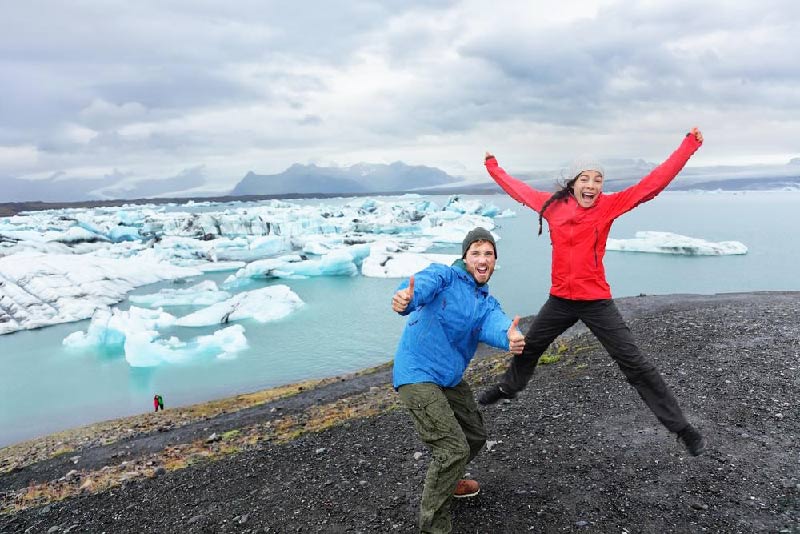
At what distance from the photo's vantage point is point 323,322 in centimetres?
1886

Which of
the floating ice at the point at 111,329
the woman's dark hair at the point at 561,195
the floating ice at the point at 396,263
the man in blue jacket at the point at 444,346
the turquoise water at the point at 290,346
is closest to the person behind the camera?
the man in blue jacket at the point at 444,346

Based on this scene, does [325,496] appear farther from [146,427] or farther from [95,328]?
[95,328]

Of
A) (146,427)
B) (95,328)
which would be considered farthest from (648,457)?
(95,328)

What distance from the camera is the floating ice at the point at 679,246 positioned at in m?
29.3

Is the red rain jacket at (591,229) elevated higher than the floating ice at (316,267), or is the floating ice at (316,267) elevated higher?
the red rain jacket at (591,229)

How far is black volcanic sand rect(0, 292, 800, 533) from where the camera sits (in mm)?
3357

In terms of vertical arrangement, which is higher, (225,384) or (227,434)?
(227,434)

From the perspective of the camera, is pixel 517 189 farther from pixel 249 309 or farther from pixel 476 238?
pixel 249 309

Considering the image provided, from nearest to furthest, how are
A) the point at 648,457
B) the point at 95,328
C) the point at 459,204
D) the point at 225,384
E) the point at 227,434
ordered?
the point at 648,457 < the point at 227,434 < the point at 225,384 < the point at 95,328 < the point at 459,204

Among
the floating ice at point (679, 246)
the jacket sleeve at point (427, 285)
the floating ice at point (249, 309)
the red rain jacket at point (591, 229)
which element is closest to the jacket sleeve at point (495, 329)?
the jacket sleeve at point (427, 285)

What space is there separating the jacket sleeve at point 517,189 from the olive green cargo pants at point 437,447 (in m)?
1.61

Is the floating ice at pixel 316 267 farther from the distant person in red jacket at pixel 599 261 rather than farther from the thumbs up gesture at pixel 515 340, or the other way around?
the thumbs up gesture at pixel 515 340

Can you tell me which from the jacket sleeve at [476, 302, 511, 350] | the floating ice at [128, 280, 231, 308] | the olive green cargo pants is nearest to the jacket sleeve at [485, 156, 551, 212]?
the jacket sleeve at [476, 302, 511, 350]

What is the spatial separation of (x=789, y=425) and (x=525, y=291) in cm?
1742
